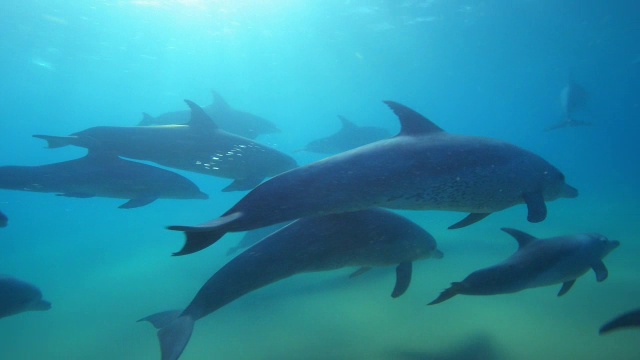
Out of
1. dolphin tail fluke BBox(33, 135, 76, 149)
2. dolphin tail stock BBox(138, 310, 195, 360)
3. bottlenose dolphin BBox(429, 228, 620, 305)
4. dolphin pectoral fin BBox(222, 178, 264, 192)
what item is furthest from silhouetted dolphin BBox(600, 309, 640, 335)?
dolphin tail fluke BBox(33, 135, 76, 149)

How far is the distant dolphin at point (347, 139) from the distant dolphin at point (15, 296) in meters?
12.2

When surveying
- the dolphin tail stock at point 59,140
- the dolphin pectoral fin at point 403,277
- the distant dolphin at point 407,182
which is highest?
the distant dolphin at point 407,182

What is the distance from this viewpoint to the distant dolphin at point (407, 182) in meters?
3.71

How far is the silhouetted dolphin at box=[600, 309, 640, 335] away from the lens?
2.80 meters

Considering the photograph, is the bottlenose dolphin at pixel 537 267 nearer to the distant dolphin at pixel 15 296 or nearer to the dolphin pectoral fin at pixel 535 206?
the dolphin pectoral fin at pixel 535 206

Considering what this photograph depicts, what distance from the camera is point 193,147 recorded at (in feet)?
31.4

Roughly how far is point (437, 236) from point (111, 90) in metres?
62.5

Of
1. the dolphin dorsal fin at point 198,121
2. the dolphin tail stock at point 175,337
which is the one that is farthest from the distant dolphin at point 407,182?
the dolphin dorsal fin at point 198,121

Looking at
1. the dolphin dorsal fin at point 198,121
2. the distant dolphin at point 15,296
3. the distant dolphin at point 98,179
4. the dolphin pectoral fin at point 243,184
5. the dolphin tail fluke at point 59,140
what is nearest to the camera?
the distant dolphin at point 15,296

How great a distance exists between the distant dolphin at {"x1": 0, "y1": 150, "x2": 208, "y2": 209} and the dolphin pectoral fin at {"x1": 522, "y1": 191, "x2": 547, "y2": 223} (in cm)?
798

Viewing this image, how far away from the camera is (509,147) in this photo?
16.8 feet

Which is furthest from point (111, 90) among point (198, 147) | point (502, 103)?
point (502, 103)

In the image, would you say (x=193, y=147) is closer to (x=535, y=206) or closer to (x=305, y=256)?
(x=305, y=256)

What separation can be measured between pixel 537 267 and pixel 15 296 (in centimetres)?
865
